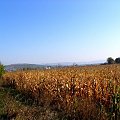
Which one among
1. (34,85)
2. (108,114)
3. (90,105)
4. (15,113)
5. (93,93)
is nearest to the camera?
(108,114)

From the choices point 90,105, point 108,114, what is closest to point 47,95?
point 90,105

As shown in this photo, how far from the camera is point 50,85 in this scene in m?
15.2

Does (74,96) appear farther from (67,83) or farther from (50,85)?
(50,85)

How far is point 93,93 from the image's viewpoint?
1207 cm

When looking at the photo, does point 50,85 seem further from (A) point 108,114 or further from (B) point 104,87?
(A) point 108,114

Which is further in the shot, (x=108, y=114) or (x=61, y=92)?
(x=61, y=92)

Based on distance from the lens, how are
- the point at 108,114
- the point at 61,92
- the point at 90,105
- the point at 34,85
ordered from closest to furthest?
A: the point at 108,114
the point at 90,105
the point at 61,92
the point at 34,85

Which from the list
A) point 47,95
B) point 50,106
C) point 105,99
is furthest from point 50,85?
point 105,99

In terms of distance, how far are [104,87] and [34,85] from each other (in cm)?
580

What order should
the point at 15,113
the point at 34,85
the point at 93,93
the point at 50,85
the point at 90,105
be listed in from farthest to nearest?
the point at 34,85, the point at 50,85, the point at 93,93, the point at 15,113, the point at 90,105

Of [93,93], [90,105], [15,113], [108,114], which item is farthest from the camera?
[93,93]

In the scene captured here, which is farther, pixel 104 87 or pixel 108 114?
pixel 104 87

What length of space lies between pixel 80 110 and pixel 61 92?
3.03 m

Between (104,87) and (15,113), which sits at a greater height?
(104,87)
